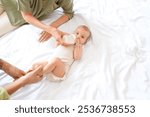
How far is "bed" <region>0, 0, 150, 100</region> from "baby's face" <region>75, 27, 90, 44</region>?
45mm

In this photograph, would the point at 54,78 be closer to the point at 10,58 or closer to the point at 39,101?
the point at 39,101

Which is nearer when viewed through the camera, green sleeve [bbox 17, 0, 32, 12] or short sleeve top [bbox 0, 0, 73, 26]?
green sleeve [bbox 17, 0, 32, 12]

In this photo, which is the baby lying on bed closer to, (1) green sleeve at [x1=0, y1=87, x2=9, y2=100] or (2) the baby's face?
(2) the baby's face

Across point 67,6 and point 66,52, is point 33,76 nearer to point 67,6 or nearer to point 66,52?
point 66,52

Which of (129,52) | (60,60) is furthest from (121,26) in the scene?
(60,60)

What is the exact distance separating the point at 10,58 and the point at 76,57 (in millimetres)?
375

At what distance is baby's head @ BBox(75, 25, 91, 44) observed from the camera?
1431 millimetres

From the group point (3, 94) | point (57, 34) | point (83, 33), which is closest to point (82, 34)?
point (83, 33)

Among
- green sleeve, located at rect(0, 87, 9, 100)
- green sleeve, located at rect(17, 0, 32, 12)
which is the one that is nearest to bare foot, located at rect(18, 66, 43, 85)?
green sleeve, located at rect(0, 87, 9, 100)

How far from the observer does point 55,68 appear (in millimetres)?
1254

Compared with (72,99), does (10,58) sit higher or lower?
higher

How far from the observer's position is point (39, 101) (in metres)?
1.13

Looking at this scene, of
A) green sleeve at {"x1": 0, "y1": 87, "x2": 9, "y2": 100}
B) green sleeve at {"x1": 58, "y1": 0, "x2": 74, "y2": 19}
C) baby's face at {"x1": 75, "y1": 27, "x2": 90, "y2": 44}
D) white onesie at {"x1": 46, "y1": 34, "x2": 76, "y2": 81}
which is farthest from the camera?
green sleeve at {"x1": 58, "y1": 0, "x2": 74, "y2": 19}

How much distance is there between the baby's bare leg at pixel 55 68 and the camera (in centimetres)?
122
